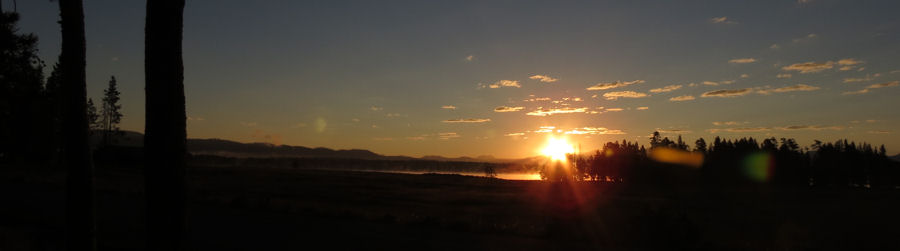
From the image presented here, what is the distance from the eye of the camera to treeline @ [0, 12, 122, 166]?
914 inches

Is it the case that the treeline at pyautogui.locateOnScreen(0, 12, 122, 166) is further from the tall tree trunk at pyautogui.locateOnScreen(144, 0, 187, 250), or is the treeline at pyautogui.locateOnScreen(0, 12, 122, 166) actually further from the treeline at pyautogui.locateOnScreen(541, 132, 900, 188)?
the treeline at pyautogui.locateOnScreen(541, 132, 900, 188)

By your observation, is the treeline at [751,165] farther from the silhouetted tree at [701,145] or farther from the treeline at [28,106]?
the treeline at [28,106]

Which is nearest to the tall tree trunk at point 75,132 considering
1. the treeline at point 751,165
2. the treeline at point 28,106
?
the treeline at point 28,106

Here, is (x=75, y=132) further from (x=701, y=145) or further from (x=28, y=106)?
(x=701, y=145)

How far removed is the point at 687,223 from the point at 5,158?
278 ft

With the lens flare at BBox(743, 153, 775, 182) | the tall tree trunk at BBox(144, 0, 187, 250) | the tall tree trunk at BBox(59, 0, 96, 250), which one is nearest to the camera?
the tall tree trunk at BBox(144, 0, 187, 250)

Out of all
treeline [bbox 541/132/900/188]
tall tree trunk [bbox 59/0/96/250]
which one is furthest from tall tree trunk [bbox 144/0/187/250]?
treeline [bbox 541/132/900/188]

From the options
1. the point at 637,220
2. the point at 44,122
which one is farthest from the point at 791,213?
the point at 44,122

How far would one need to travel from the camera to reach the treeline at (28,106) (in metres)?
23.2

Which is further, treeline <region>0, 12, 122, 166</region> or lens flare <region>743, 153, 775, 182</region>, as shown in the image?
lens flare <region>743, 153, 775, 182</region>

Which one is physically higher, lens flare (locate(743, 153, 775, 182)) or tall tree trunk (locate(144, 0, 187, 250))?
tall tree trunk (locate(144, 0, 187, 250))

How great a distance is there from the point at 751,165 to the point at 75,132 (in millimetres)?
135985

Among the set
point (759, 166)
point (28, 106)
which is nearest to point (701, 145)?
point (759, 166)

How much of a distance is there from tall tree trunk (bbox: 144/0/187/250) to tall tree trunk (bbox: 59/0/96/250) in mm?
4566
